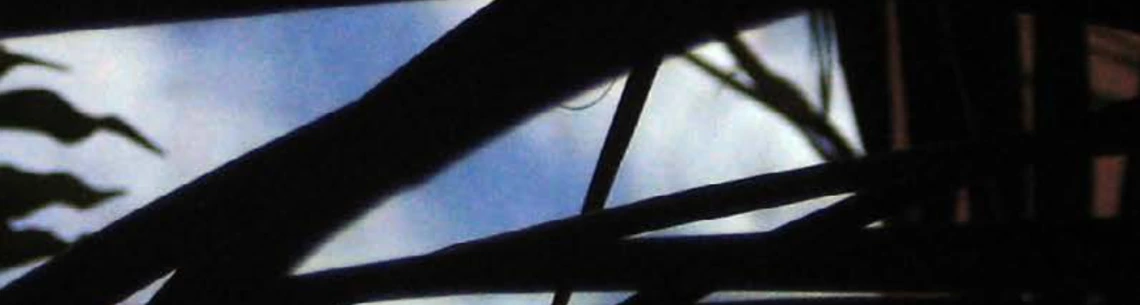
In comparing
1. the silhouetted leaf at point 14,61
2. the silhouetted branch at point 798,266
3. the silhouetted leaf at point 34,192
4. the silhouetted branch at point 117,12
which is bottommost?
the silhouetted branch at point 798,266

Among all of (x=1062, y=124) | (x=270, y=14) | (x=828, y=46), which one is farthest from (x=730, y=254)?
(x=828, y=46)

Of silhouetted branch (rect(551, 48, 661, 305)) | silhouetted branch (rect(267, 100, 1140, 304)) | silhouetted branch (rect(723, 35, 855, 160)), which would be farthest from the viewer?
silhouetted branch (rect(723, 35, 855, 160))

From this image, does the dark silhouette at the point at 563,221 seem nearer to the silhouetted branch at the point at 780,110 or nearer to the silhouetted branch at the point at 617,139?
the silhouetted branch at the point at 617,139

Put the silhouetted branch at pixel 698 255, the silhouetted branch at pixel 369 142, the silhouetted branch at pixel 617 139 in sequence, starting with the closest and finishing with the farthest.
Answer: the silhouetted branch at pixel 369 142 < the silhouetted branch at pixel 698 255 < the silhouetted branch at pixel 617 139

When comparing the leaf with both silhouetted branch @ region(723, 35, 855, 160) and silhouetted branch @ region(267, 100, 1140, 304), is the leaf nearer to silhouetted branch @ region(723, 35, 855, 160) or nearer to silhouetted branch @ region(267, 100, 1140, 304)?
silhouetted branch @ region(267, 100, 1140, 304)

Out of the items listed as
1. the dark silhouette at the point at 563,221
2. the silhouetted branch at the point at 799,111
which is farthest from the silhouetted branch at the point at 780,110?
the dark silhouette at the point at 563,221

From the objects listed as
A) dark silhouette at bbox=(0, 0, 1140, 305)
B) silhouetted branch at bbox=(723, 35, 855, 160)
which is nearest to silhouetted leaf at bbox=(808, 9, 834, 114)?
silhouetted branch at bbox=(723, 35, 855, 160)

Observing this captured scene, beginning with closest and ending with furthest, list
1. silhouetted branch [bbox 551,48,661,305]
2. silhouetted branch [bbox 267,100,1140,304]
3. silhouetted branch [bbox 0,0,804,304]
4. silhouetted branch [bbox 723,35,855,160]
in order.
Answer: silhouetted branch [bbox 0,0,804,304] → silhouetted branch [bbox 267,100,1140,304] → silhouetted branch [bbox 551,48,661,305] → silhouetted branch [bbox 723,35,855,160]
